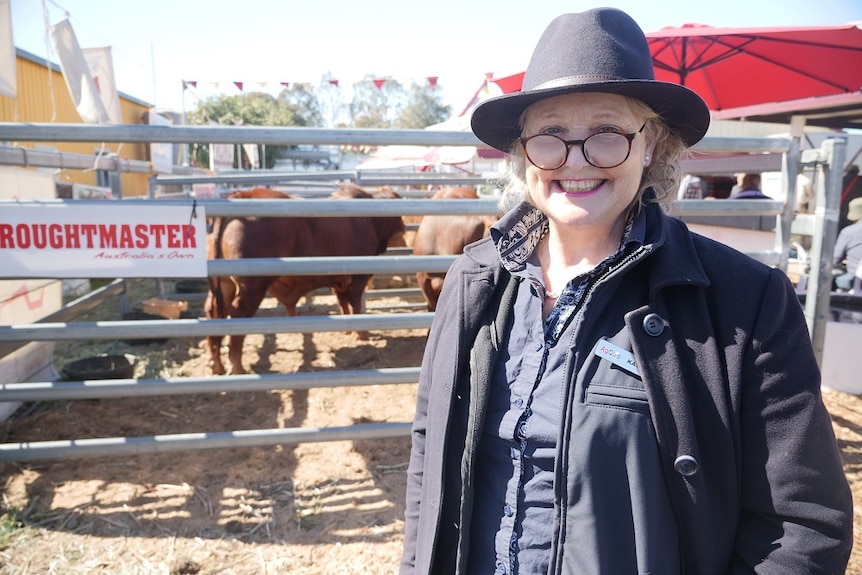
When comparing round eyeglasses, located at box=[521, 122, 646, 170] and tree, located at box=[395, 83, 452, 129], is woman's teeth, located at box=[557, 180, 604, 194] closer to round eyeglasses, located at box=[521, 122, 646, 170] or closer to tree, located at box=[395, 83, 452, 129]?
round eyeglasses, located at box=[521, 122, 646, 170]

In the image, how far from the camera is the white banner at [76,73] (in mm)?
5730

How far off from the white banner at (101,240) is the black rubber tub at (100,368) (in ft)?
6.79

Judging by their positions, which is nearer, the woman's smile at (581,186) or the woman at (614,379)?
the woman at (614,379)

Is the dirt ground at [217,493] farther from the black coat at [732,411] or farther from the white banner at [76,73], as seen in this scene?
the white banner at [76,73]

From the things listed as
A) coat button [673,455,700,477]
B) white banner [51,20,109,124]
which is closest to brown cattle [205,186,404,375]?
white banner [51,20,109,124]

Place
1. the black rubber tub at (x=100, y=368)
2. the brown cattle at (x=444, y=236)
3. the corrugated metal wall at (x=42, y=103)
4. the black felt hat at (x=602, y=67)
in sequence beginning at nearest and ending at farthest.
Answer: the black felt hat at (x=602, y=67) → the black rubber tub at (x=100, y=368) → the brown cattle at (x=444, y=236) → the corrugated metal wall at (x=42, y=103)

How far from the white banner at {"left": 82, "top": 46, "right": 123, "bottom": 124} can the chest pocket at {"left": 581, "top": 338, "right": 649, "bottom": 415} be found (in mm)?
8253

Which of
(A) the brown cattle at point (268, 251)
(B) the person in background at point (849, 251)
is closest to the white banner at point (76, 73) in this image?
(A) the brown cattle at point (268, 251)

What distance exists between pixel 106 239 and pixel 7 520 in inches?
59.9

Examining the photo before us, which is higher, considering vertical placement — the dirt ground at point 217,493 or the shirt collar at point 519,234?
the shirt collar at point 519,234

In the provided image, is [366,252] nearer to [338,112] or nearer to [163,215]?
[163,215]

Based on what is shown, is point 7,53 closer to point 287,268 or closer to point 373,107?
point 287,268

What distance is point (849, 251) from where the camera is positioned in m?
5.48

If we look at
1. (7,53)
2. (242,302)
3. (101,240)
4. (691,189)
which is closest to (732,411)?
(101,240)
